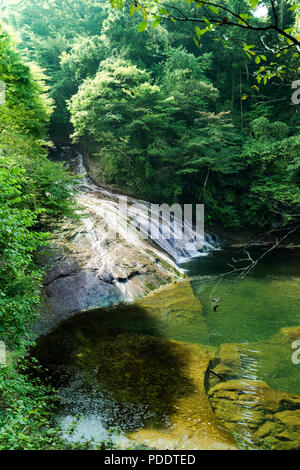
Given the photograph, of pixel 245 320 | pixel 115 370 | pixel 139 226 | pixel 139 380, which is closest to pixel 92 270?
pixel 139 226

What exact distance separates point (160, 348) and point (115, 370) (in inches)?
40.5

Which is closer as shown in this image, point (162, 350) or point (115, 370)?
point (115, 370)

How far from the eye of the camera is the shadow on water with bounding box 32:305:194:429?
4.02 metres

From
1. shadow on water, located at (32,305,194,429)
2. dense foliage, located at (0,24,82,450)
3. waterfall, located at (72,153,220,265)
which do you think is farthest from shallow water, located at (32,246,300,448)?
waterfall, located at (72,153,220,265)

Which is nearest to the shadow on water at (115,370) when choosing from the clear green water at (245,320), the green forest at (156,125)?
the clear green water at (245,320)

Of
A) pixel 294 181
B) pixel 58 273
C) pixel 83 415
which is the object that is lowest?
pixel 83 415

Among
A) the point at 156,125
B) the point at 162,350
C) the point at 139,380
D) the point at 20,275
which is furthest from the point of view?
the point at 156,125

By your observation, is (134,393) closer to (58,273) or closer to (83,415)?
(83,415)

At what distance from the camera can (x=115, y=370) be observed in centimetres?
492

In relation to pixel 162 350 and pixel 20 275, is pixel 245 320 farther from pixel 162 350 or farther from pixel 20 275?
pixel 20 275
